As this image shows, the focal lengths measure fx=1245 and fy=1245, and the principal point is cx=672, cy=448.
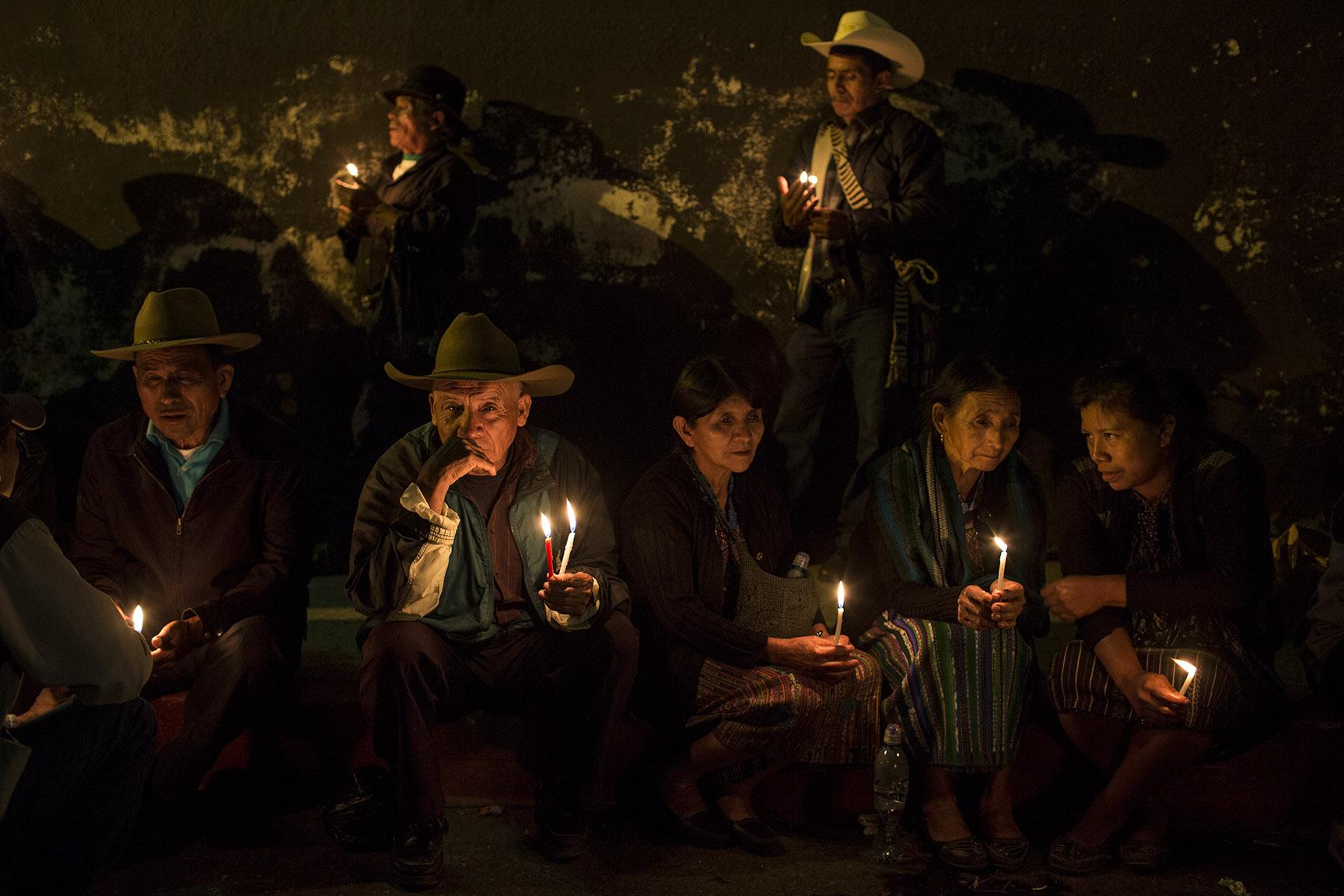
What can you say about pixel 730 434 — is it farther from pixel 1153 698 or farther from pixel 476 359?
pixel 1153 698

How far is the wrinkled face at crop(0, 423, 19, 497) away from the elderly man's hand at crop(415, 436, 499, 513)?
1181 mm

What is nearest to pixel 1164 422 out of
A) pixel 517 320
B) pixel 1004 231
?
pixel 1004 231

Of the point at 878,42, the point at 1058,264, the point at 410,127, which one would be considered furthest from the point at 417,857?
the point at 1058,264

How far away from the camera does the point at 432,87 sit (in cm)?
589

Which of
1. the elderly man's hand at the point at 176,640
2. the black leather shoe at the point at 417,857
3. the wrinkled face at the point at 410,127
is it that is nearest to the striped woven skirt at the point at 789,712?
the black leather shoe at the point at 417,857

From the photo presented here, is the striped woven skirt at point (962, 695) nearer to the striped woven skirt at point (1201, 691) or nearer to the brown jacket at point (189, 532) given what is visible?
the striped woven skirt at point (1201, 691)

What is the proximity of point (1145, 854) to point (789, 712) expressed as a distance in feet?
4.03

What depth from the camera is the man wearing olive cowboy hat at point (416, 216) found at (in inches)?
230

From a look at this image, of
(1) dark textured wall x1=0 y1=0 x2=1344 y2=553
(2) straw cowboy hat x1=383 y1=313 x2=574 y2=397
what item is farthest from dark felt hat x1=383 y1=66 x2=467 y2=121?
(2) straw cowboy hat x1=383 y1=313 x2=574 y2=397

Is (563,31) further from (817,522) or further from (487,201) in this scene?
(817,522)

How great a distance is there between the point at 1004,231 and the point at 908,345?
3.62 feet

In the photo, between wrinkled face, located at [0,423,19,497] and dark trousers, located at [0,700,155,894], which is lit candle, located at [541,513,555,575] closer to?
dark trousers, located at [0,700,155,894]

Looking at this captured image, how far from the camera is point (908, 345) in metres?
5.65

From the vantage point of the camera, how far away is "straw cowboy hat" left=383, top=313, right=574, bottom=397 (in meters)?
4.28
